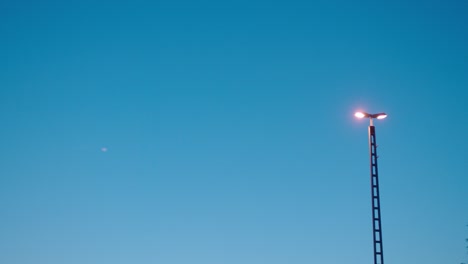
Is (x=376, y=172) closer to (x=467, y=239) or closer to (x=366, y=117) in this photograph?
(x=366, y=117)

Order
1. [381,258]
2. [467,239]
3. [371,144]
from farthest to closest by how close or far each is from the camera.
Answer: [467,239] < [371,144] < [381,258]

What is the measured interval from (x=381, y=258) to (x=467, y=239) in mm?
14145

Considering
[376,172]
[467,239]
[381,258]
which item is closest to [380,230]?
[381,258]

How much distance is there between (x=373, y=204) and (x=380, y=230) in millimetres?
1120

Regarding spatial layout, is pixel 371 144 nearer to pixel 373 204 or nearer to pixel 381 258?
pixel 373 204

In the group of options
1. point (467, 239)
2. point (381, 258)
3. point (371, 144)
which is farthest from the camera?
point (467, 239)

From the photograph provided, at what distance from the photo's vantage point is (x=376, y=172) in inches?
859

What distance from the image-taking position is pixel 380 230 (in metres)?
21.0

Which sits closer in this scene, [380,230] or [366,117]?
[380,230]

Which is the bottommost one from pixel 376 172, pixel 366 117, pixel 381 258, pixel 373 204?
pixel 381 258

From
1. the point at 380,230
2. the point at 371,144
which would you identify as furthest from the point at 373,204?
the point at 371,144

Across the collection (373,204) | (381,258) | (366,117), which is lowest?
(381,258)

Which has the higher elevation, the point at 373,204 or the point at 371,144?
the point at 371,144

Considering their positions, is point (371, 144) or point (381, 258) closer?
point (381, 258)
